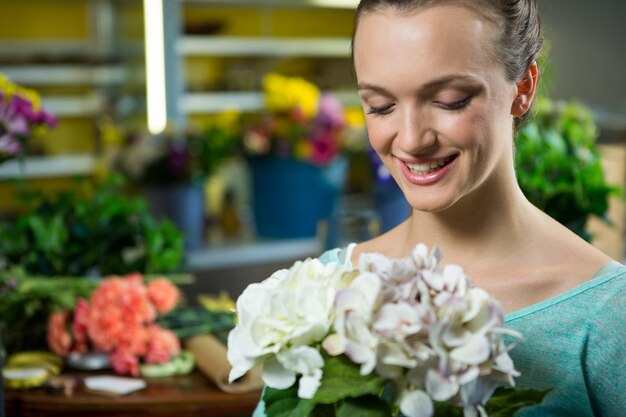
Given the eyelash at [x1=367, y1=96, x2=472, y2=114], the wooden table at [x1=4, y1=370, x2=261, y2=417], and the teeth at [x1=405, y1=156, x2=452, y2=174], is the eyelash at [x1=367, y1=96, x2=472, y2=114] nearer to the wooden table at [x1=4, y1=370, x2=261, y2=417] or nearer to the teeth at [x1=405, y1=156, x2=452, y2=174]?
the teeth at [x1=405, y1=156, x2=452, y2=174]

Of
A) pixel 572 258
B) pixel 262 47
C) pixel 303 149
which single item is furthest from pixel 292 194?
pixel 572 258

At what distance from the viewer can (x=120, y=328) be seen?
1.97 metres

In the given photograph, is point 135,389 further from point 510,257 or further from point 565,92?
point 565,92

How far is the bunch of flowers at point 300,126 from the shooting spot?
3.65m

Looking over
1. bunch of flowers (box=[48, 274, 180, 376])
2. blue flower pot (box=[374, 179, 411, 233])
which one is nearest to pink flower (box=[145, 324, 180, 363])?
bunch of flowers (box=[48, 274, 180, 376])

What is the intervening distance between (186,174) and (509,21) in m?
2.63

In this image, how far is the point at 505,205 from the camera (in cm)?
116

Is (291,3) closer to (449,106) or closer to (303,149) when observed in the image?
(303,149)

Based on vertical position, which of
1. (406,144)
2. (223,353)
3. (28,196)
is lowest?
(223,353)

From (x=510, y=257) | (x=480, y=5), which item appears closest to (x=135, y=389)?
(x=510, y=257)

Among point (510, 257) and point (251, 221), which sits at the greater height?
point (510, 257)

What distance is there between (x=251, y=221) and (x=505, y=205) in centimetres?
314

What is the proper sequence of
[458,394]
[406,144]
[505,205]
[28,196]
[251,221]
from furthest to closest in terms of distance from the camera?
[251,221], [28,196], [505,205], [406,144], [458,394]

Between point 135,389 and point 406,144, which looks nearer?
point 406,144
